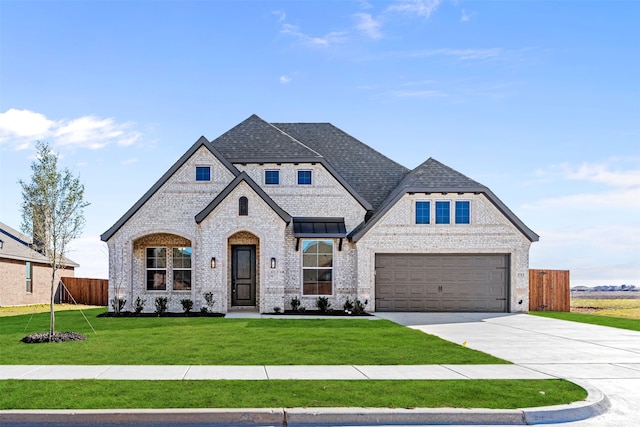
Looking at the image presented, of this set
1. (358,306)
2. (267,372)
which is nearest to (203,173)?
(358,306)

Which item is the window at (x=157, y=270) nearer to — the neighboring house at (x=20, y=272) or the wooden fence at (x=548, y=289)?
the neighboring house at (x=20, y=272)

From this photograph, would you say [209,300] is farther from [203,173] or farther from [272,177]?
[272,177]

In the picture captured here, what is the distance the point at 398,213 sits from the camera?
2405 cm

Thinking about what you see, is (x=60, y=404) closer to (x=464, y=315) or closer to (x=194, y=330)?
(x=194, y=330)

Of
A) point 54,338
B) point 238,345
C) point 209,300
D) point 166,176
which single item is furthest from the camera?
point 166,176

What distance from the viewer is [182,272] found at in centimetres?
2362

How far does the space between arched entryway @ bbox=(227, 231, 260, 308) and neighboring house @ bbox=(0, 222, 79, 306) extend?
14754 millimetres

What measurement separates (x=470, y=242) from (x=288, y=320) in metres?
9.12

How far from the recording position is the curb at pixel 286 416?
7078 mm

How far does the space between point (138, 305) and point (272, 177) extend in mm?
7805

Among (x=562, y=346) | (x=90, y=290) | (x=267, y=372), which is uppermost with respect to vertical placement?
(x=267, y=372)

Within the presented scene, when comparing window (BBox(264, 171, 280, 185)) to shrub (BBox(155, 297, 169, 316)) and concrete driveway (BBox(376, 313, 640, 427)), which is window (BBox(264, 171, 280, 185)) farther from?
concrete driveway (BBox(376, 313, 640, 427))

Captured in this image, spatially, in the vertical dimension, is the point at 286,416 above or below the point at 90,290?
above

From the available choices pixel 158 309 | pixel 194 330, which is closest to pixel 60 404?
pixel 194 330
